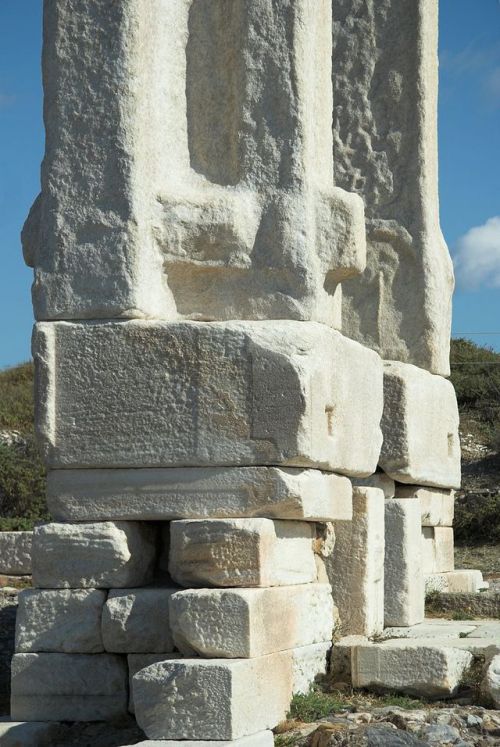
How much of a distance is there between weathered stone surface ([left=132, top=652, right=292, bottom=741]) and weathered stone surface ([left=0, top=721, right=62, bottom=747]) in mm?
582

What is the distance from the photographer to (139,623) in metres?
5.27

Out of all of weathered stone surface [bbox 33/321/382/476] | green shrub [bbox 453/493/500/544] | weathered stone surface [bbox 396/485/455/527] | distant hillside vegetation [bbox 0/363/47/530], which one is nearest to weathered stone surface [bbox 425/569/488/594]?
weathered stone surface [bbox 396/485/455/527]

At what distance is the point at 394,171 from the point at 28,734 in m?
4.45

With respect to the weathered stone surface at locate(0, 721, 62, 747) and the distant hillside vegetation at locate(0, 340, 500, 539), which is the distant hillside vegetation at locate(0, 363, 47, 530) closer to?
the distant hillside vegetation at locate(0, 340, 500, 539)

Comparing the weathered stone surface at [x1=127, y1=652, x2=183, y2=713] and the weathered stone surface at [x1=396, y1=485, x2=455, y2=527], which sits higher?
the weathered stone surface at [x1=396, y1=485, x2=455, y2=527]

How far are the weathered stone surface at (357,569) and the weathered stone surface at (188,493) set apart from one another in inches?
30.1

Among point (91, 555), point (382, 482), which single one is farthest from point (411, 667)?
point (382, 482)

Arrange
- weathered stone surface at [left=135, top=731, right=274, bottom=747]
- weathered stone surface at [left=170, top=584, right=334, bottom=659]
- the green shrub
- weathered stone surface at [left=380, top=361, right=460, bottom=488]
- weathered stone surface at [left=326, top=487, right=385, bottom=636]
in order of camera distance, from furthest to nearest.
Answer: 1. the green shrub
2. weathered stone surface at [left=380, top=361, right=460, bottom=488]
3. weathered stone surface at [left=326, top=487, right=385, bottom=636]
4. weathered stone surface at [left=170, top=584, right=334, bottom=659]
5. weathered stone surface at [left=135, top=731, right=274, bottom=747]

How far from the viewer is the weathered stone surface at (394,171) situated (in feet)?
26.0

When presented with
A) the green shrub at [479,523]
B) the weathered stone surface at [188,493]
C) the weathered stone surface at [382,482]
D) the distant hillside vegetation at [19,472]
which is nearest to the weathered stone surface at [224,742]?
the weathered stone surface at [188,493]

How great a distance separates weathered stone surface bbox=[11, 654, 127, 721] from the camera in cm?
532

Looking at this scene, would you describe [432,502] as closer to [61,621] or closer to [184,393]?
[184,393]

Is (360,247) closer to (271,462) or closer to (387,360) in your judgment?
(271,462)

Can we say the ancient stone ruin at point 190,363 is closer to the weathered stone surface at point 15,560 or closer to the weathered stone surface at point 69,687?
the weathered stone surface at point 69,687
